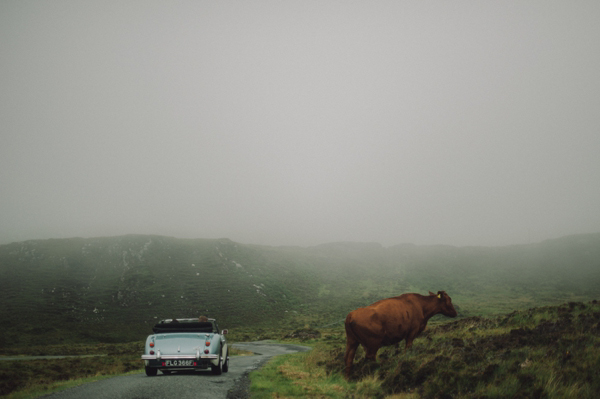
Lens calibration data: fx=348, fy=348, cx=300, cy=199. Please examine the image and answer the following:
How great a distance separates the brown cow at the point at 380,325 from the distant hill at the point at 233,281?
69.9 metres

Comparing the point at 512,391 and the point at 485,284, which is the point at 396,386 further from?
the point at 485,284

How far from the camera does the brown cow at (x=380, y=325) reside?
498 inches

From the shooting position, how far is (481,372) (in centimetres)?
855

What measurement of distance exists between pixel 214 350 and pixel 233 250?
5392 inches

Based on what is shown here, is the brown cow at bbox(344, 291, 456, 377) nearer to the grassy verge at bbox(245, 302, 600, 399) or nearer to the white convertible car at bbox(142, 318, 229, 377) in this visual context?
the grassy verge at bbox(245, 302, 600, 399)

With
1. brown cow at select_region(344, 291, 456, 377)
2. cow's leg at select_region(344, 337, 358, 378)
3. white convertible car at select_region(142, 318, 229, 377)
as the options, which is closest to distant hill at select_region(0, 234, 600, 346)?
white convertible car at select_region(142, 318, 229, 377)

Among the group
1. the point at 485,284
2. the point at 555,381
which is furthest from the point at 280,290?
the point at 555,381

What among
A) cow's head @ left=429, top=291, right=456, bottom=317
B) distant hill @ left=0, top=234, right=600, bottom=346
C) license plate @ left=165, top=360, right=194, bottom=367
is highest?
cow's head @ left=429, top=291, right=456, bottom=317

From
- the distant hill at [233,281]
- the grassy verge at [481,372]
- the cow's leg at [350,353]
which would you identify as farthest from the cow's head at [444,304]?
the distant hill at [233,281]

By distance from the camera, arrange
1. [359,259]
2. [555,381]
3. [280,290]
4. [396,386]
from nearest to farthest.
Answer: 1. [555,381]
2. [396,386]
3. [280,290]
4. [359,259]

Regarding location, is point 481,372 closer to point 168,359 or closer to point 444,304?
point 444,304

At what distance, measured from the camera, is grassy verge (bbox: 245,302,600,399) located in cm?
726

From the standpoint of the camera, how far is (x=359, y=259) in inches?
7111

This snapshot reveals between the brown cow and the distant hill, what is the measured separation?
229ft
